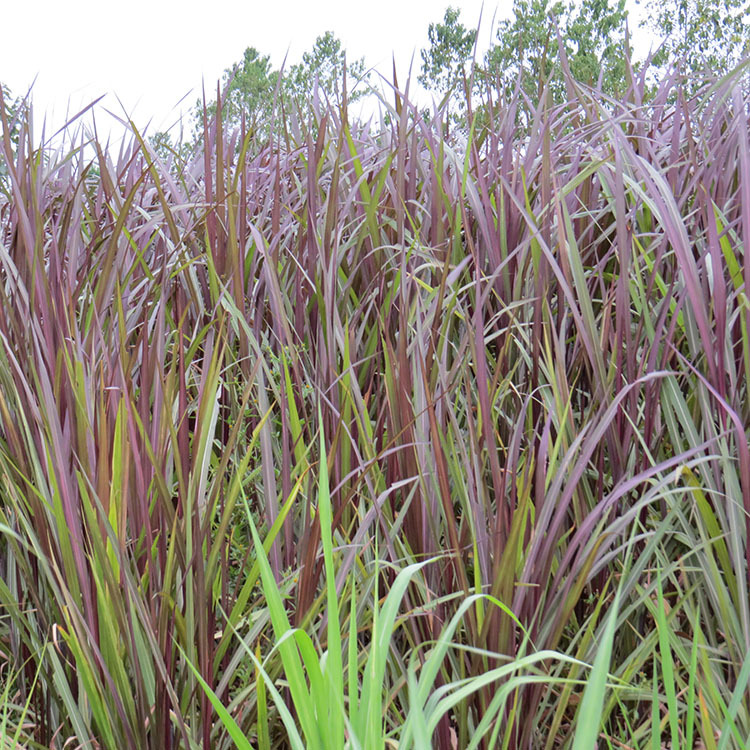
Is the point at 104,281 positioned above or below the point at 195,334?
above

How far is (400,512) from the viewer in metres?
1.02

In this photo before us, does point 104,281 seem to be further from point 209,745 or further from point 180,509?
point 209,745

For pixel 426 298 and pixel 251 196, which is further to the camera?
pixel 251 196

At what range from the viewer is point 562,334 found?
118cm

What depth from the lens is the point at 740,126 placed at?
3.51ft

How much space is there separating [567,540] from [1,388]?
91 cm

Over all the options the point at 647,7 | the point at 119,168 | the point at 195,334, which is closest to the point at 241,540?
the point at 195,334

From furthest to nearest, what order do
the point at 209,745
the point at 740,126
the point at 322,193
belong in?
1. the point at 322,193
2. the point at 740,126
3. the point at 209,745

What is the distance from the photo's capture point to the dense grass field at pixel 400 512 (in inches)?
34.3

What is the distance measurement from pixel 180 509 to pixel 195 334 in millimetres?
451

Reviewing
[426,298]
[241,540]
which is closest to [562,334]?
[426,298]

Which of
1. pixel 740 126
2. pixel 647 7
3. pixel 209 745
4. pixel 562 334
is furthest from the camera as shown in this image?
pixel 647 7

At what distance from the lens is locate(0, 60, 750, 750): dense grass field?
872mm

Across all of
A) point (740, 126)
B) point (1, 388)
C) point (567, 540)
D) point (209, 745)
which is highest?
point (740, 126)
